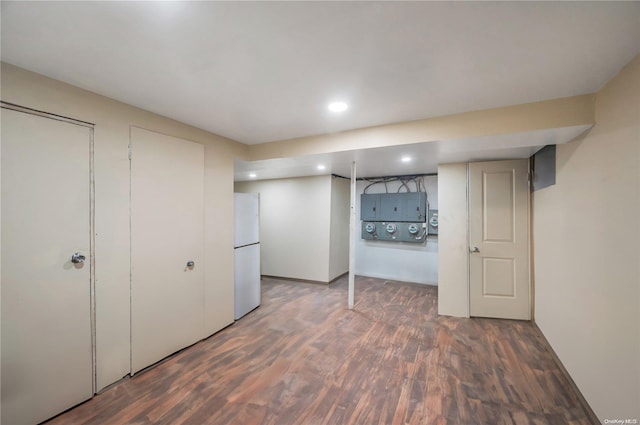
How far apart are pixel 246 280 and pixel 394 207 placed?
126 inches

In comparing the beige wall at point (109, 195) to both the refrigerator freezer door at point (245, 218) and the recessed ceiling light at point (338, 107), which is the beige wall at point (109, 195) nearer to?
the refrigerator freezer door at point (245, 218)

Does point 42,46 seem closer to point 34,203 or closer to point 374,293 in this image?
point 34,203

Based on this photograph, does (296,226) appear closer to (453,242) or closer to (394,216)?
(394,216)

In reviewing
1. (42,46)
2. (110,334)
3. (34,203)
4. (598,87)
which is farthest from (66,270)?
(598,87)

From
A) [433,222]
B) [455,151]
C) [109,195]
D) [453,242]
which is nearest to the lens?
[109,195]

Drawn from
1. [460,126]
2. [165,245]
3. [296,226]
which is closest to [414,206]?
[296,226]

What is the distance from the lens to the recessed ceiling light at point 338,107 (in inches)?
80.9

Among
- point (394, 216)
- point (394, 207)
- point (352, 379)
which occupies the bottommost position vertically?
point (352, 379)

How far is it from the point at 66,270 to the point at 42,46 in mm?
1432

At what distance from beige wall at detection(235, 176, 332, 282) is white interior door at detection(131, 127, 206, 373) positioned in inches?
100

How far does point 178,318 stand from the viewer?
98.9 inches

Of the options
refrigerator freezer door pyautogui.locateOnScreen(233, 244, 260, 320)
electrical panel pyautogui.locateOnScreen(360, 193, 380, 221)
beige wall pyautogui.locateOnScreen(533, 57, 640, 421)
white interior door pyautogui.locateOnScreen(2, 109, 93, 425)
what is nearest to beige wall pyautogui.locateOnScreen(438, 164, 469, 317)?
beige wall pyautogui.locateOnScreen(533, 57, 640, 421)

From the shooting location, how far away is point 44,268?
65.9 inches

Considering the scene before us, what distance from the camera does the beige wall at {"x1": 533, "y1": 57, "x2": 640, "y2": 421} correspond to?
1389 millimetres
